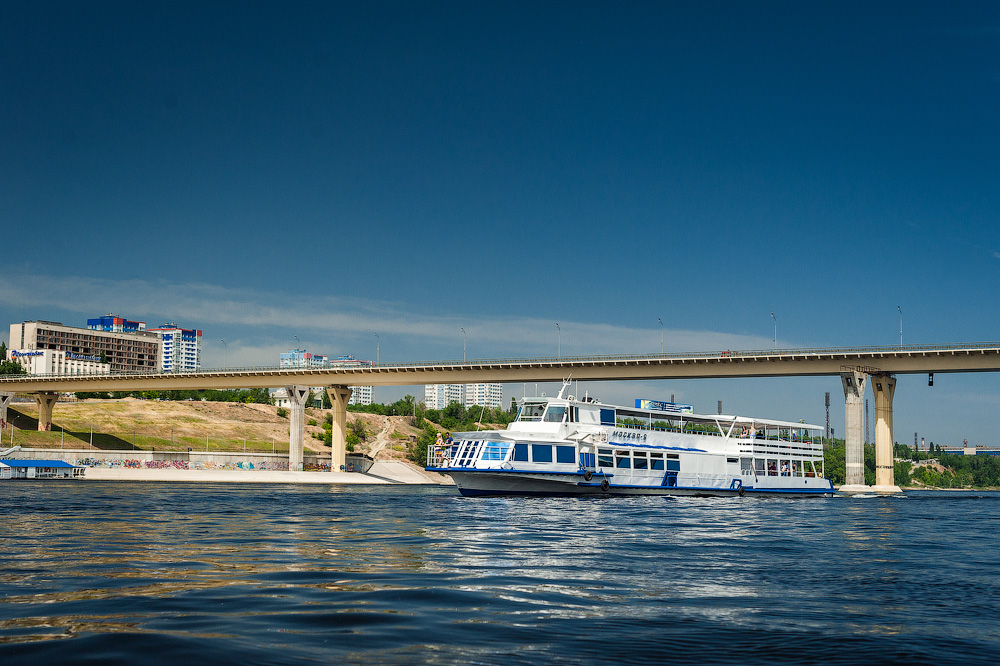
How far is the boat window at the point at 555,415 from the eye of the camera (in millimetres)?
63906

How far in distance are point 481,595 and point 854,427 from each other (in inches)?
3577

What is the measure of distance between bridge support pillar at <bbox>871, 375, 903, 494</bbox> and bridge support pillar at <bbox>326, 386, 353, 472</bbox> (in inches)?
2672

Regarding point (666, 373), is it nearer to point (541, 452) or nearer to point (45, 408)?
point (541, 452)

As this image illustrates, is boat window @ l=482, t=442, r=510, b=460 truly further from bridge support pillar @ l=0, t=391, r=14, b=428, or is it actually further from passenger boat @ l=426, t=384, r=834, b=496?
bridge support pillar @ l=0, t=391, r=14, b=428

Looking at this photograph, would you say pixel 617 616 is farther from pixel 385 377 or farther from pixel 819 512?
pixel 385 377

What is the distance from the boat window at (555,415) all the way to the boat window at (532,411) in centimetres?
52

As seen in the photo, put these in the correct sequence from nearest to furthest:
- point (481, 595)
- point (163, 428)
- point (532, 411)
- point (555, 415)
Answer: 1. point (481, 595)
2. point (555, 415)
3. point (532, 411)
4. point (163, 428)

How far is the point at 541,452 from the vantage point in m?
61.2

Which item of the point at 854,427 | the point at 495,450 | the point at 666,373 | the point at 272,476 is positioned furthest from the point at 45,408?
the point at 854,427

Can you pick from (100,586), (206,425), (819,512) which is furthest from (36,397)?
(100,586)

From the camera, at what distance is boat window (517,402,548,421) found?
6462cm

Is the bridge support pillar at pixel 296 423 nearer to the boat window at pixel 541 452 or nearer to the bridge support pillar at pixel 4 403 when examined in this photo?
the bridge support pillar at pixel 4 403

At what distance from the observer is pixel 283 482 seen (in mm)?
109188

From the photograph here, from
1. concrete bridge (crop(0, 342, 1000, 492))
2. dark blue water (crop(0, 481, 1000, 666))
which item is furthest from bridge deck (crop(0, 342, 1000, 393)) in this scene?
dark blue water (crop(0, 481, 1000, 666))
